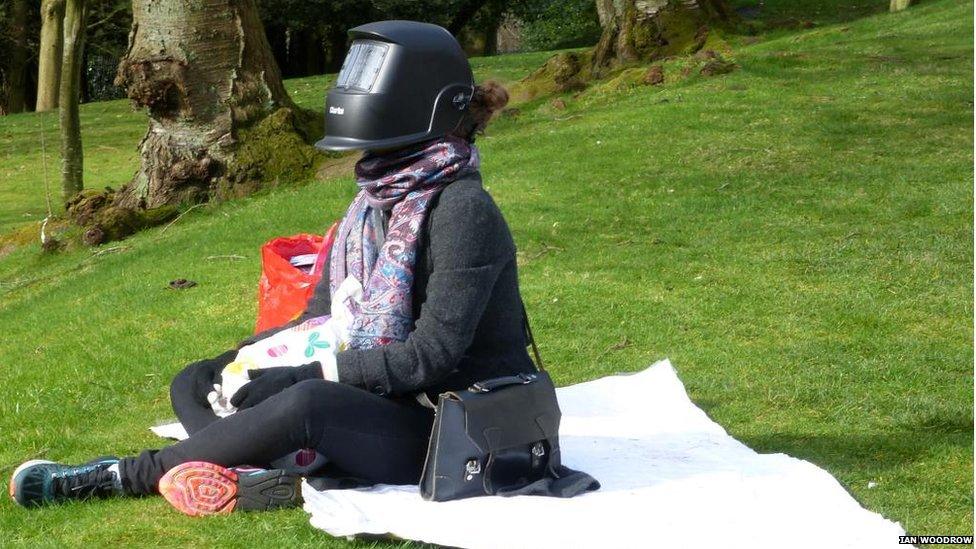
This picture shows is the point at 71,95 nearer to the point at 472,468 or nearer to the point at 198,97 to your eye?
the point at 198,97

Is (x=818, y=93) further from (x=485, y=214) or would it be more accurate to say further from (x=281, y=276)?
(x=485, y=214)

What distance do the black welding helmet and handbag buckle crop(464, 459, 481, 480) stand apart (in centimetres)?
101

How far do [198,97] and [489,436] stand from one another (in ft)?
29.6

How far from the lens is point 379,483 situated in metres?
3.84

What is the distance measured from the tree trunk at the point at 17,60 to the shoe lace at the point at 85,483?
2529 centimetres

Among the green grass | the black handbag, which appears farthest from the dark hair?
the green grass

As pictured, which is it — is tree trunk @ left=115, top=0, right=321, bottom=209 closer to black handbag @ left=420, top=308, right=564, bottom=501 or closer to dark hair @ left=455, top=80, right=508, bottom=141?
dark hair @ left=455, top=80, right=508, bottom=141

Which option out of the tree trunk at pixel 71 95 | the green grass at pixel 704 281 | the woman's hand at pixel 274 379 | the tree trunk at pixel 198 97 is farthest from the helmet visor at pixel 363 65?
the tree trunk at pixel 71 95

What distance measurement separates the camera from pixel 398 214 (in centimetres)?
369

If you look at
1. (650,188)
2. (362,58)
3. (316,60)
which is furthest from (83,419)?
(316,60)

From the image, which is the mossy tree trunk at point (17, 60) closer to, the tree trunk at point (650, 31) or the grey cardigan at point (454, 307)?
the tree trunk at point (650, 31)

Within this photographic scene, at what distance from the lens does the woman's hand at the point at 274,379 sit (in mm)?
3768

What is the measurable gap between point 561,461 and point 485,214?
112cm

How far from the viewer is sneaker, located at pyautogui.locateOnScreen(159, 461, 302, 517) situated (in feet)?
12.4
